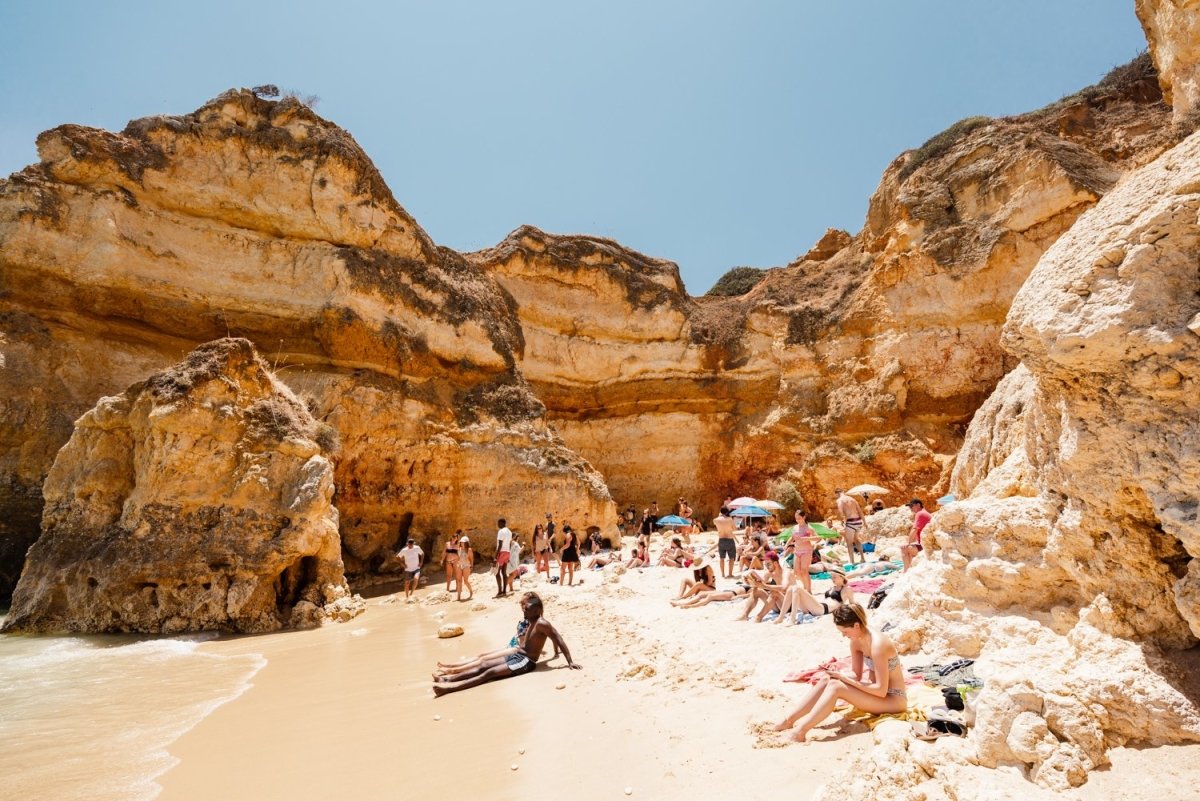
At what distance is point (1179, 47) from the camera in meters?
8.51

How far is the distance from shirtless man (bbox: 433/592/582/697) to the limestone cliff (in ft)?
35.3

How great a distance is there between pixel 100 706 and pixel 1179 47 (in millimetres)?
15774

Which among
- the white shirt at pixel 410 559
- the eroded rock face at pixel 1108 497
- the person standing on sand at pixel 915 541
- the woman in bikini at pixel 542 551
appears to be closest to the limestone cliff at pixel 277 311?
the woman in bikini at pixel 542 551

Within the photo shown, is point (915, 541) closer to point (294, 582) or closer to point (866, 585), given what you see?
point (866, 585)

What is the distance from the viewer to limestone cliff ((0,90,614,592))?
14477mm

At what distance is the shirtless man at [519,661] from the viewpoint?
6.54m

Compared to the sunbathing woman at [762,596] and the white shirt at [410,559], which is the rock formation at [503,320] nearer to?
the white shirt at [410,559]

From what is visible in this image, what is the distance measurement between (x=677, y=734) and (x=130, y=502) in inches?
427

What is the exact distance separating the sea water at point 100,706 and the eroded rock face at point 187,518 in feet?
2.40

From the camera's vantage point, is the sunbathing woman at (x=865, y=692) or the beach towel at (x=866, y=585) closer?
the sunbathing woman at (x=865, y=692)

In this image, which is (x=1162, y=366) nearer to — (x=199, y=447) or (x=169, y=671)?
(x=169, y=671)

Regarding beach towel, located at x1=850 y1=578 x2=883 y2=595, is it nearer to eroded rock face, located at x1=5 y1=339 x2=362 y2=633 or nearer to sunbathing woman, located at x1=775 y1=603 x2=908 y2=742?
sunbathing woman, located at x1=775 y1=603 x2=908 y2=742

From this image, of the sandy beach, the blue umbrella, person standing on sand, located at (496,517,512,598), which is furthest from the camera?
the blue umbrella

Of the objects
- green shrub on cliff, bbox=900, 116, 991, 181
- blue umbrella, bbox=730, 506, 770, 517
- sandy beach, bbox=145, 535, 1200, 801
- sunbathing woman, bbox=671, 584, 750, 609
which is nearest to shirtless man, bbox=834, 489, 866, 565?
blue umbrella, bbox=730, 506, 770, 517
